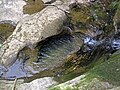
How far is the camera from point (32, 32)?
611cm

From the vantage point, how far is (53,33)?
20.4 feet

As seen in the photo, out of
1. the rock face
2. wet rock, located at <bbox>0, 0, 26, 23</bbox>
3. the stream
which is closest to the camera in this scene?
the stream

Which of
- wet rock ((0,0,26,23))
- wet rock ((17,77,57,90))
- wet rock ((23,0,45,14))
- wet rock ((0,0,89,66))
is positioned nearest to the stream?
wet rock ((0,0,89,66))

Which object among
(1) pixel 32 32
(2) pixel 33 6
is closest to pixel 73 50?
(1) pixel 32 32

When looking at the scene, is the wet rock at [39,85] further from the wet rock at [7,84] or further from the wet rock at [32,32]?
the wet rock at [32,32]

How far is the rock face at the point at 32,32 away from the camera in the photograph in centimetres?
572

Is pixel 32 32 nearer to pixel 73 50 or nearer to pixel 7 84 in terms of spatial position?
pixel 73 50

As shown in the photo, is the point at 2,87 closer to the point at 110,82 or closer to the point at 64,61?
the point at 64,61

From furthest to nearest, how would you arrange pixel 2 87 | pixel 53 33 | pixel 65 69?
pixel 53 33, pixel 65 69, pixel 2 87

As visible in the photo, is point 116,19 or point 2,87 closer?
point 2,87

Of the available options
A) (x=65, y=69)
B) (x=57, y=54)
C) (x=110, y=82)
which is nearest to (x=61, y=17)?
(x=57, y=54)

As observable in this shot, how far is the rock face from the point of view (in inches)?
225

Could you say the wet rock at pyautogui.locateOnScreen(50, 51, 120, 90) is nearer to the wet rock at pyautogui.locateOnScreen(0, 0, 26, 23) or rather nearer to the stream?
the stream

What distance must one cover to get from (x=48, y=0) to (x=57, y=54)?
2595 mm
